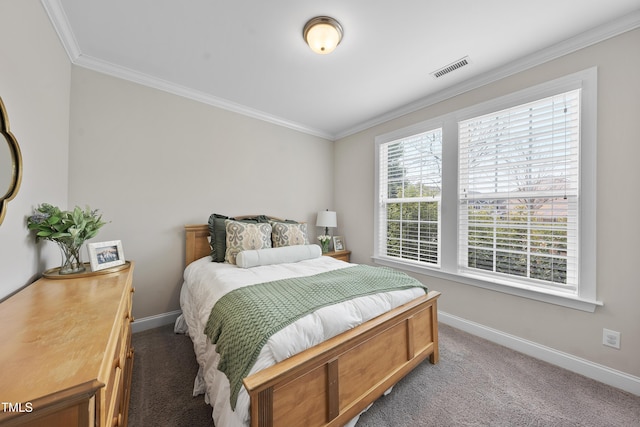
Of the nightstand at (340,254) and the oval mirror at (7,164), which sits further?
the nightstand at (340,254)

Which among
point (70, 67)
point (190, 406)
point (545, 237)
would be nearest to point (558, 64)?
point (545, 237)

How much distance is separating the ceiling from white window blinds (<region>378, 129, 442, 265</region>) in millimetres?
594

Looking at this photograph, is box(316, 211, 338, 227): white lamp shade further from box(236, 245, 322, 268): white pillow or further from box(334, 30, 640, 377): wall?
box(334, 30, 640, 377): wall

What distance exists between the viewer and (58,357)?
65cm

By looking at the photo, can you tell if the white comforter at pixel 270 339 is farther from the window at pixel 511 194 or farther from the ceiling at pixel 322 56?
the ceiling at pixel 322 56

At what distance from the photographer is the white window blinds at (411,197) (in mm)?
2842

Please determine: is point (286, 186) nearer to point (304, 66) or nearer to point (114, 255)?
point (304, 66)

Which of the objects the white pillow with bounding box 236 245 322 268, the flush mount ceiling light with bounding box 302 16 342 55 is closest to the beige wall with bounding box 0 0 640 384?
the white pillow with bounding box 236 245 322 268

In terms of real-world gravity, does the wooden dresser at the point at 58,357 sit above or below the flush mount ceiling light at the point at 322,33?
below

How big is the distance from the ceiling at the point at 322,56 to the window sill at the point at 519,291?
196 cm

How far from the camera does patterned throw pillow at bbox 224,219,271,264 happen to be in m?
2.42

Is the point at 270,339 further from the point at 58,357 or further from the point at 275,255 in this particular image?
the point at 275,255

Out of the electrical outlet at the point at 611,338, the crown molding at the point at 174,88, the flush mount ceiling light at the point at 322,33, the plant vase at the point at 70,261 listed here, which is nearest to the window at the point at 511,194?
the electrical outlet at the point at 611,338

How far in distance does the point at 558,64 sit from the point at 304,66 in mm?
2131
